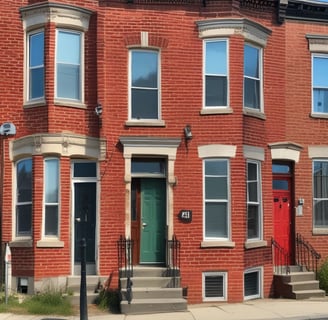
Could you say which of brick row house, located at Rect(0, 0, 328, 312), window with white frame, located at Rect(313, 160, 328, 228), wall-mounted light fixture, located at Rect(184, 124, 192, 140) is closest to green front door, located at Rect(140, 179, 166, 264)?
brick row house, located at Rect(0, 0, 328, 312)

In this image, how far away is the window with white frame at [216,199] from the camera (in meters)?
14.2

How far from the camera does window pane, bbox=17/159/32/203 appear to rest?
46.0ft

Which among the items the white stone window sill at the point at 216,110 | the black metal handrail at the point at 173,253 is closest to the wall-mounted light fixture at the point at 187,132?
the white stone window sill at the point at 216,110

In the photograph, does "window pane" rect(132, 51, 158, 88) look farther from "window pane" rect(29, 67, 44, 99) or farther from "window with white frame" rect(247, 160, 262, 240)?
"window with white frame" rect(247, 160, 262, 240)

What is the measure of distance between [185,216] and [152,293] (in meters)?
2.20

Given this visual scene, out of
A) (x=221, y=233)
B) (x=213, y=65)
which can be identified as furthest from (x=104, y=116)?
(x=221, y=233)

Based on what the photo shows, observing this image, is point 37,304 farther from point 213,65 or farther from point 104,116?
point 213,65

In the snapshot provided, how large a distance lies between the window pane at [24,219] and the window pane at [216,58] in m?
5.63

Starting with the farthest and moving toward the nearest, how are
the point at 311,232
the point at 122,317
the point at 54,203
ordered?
the point at 311,232 → the point at 54,203 → the point at 122,317

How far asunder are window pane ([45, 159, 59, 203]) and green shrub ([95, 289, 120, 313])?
2492 millimetres

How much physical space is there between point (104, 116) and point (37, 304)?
15.4ft

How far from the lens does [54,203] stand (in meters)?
13.8

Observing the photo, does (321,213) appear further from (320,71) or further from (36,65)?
(36,65)

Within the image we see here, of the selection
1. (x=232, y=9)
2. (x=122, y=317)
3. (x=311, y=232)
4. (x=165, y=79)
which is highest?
(x=232, y=9)
